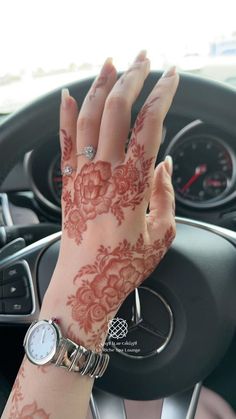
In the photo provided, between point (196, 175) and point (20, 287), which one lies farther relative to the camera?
point (196, 175)

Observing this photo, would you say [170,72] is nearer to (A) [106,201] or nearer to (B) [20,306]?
(A) [106,201]

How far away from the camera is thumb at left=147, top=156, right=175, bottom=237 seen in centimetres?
81

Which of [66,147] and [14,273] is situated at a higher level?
[66,147]

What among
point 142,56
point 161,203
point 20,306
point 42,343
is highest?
point 142,56

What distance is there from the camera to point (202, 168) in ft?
6.39

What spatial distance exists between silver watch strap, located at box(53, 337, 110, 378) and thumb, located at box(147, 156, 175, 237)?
0.62 feet

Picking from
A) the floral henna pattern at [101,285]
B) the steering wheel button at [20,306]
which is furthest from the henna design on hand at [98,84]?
the steering wheel button at [20,306]

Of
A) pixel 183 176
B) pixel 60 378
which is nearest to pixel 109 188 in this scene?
pixel 60 378

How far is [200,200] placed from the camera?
5.98 ft

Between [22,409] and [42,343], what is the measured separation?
3.6 inches

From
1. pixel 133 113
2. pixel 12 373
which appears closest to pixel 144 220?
pixel 133 113

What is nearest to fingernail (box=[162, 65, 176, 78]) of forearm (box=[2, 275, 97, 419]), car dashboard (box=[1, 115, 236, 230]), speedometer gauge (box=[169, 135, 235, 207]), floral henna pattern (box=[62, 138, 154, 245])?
floral henna pattern (box=[62, 138, 154, 245])

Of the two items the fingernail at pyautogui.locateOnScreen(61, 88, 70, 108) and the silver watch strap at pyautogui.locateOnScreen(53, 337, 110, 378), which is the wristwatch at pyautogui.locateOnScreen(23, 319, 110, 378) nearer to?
the silver watch strap at pyautogui.locateOnScreen(53, 337, 110, 378)

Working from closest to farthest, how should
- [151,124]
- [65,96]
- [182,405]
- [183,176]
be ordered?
[151,124] < [65,96] < [182,405] < [183,176]
